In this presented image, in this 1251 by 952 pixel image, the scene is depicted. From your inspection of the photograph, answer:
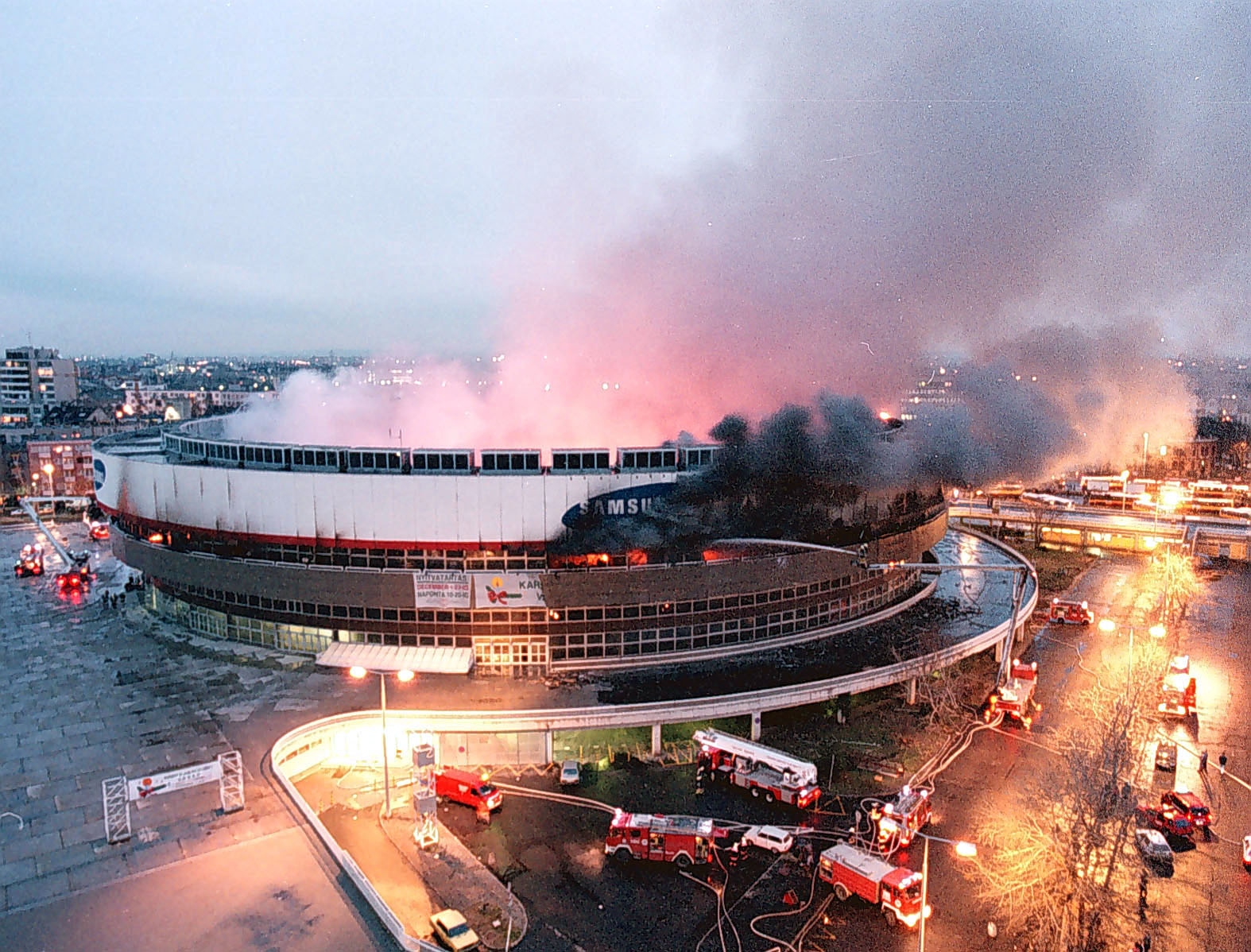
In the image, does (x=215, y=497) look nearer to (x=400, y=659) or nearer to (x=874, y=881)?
(x=400, y=659)

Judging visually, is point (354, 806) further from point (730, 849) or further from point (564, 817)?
point (730, 849)

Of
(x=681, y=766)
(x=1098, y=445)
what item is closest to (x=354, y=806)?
(x=681, y=766)

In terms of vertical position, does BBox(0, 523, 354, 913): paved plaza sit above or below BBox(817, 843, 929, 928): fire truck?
above

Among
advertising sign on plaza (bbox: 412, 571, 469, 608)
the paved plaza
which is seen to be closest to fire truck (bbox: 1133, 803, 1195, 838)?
advertising sign on plaza (bbox: 412, 571, 469, 608)

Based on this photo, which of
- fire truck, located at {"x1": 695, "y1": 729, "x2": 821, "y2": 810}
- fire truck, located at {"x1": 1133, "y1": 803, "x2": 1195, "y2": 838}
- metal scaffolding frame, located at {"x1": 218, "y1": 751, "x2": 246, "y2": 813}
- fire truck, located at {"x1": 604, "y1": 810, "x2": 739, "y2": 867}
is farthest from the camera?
fire truck, located at {"x1": 695, "y1": 729, "x2": 821, "y2": 810}

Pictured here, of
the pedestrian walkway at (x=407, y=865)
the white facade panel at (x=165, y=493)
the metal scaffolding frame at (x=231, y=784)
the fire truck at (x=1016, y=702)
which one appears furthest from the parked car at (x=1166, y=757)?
the white facade panel at (x=165, y=493)

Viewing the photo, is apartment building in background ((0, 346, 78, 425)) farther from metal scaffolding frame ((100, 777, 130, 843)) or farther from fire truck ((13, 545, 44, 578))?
metal scaffolding frame ((100, 777, 130, 843))

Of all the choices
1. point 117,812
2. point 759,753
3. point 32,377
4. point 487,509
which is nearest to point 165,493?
point 487,509
